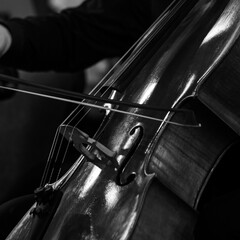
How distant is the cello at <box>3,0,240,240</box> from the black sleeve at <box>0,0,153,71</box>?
0.29m

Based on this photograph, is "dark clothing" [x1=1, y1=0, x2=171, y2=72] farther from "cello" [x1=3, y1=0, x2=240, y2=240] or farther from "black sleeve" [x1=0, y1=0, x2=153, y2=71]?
"cello" [x1=3, y1=0, x2=240, y2=240]

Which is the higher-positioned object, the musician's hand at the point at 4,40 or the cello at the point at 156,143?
the cello at the point at 156,143

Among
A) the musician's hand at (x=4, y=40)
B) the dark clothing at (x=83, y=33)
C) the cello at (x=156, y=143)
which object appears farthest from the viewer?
the dark clothing at (x=83, y=33)

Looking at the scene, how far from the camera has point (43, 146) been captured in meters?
1.23

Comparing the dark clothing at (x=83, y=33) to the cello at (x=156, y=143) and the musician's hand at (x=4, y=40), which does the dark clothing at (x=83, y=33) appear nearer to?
the musician's hand at (x=4, y=40)

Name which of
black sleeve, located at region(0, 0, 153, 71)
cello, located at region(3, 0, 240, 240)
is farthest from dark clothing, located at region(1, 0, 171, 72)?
cello, located at region(3, 0, 240, 240)

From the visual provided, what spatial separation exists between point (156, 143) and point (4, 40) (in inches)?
16.1

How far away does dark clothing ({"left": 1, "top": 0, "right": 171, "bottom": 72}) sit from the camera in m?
0.97

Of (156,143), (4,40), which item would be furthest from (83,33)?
(156,143)

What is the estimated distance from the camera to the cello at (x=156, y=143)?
0.57 metres

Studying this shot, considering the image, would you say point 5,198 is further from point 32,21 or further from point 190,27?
point 190,27

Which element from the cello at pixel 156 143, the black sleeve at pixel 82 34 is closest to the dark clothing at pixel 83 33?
the black sleeve at pixel 82 34

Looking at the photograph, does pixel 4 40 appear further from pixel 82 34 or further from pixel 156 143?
pixel 156 143

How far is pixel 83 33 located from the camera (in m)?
1.04
